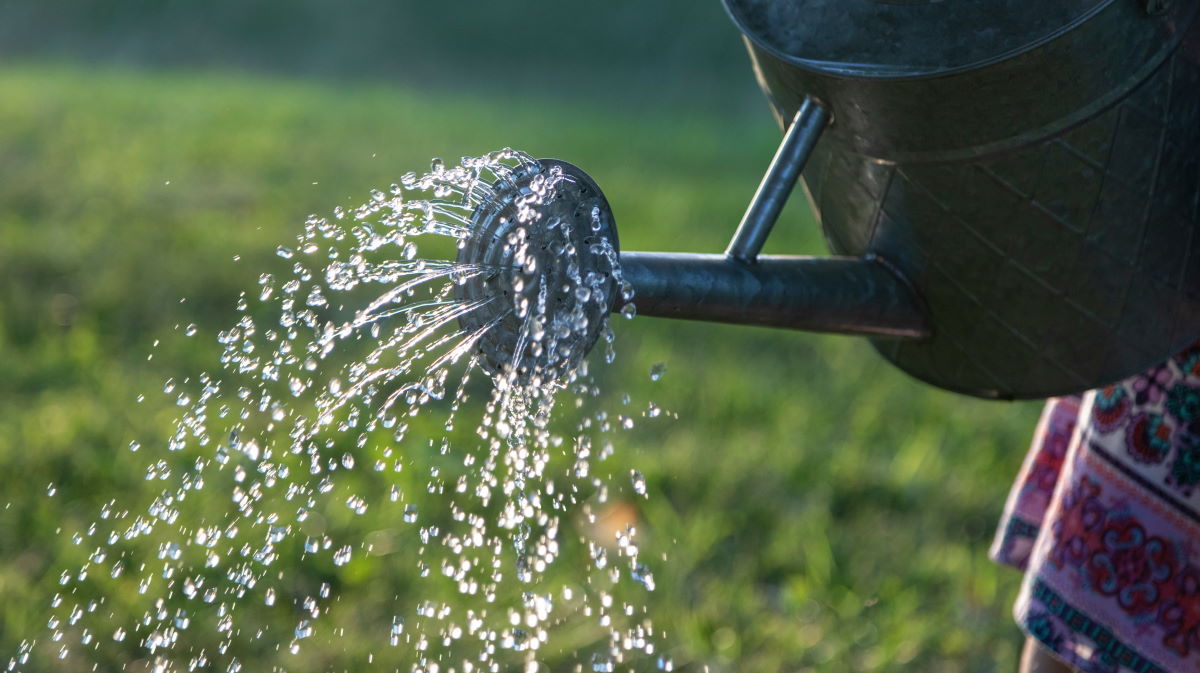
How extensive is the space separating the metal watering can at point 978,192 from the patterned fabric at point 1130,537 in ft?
0.42

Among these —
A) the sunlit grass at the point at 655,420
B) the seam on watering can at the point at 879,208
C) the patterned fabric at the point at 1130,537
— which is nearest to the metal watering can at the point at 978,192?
Result: the seam on watering can at the point at 879,208

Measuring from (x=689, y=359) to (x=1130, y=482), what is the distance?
2.02 m

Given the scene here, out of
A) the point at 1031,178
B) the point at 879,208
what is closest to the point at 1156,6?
the point at 1031,178

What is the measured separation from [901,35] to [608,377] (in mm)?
2070

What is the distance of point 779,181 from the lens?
1.21 meters

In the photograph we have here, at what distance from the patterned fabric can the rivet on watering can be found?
0.38 metres

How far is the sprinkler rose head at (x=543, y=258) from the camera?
102 cm

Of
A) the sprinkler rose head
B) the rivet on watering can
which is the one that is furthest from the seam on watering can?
the sprinkler rose head

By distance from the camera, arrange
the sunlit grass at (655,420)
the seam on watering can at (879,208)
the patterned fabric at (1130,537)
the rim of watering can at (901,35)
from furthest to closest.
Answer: the sunlit grass at (655,420)
the patterned fabric at (1130,537)
the seam on watering can at (879,208)
the rim of watering can at (901,35)

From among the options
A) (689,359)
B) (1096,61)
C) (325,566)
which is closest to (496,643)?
(325,566)

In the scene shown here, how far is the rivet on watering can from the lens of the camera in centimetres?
113

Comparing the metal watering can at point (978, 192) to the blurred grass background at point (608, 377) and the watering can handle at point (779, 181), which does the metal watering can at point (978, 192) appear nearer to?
the watering can handle at point (779, 181)

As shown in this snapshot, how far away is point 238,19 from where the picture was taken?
8227mm

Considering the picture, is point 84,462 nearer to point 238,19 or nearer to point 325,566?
point 325,566
